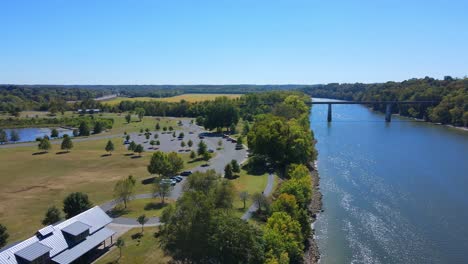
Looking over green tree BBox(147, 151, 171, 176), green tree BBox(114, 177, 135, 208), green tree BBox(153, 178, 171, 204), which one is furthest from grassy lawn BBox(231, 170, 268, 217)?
green tree BBox(114, 177, 135, 208)

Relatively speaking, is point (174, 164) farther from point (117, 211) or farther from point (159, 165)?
point (117, 211)

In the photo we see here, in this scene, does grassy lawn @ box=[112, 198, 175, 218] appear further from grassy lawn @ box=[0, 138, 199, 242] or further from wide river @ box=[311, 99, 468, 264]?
wide river @ box=[311, 99, 468, 264]

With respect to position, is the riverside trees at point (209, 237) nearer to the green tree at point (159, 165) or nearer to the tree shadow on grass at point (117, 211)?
the tree shadow on grass at point (117, 211)

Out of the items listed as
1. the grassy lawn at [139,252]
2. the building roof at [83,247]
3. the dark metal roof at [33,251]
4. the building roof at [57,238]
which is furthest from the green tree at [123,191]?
the dark metal roof at [33,251]

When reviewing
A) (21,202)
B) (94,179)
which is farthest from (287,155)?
(21,202)

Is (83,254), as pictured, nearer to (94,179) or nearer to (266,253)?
(266,253)

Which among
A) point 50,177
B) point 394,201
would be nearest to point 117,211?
point 50,177

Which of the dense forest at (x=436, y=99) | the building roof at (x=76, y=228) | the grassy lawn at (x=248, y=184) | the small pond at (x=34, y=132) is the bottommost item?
the small pond at (x=34, y=132)
